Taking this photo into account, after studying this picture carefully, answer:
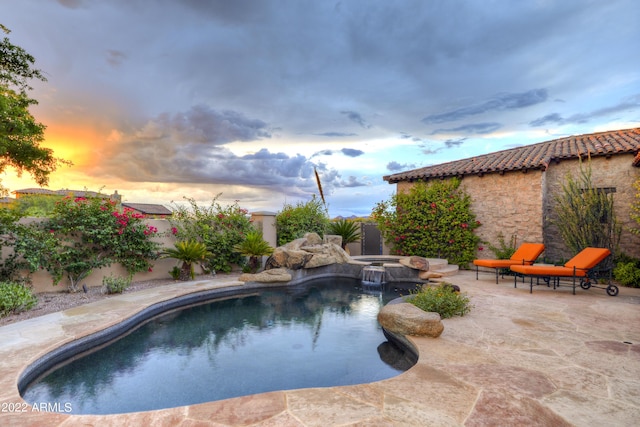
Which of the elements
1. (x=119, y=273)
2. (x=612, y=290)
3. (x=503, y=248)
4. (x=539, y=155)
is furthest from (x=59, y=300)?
(x=539, y=155)

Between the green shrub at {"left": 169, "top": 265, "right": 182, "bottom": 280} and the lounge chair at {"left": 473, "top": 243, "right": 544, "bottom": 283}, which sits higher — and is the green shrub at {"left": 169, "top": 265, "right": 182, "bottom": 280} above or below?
below

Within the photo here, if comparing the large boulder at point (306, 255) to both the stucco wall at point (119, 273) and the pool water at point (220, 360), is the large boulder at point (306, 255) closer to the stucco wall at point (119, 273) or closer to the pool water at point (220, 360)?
the pool water at point (220, 360)

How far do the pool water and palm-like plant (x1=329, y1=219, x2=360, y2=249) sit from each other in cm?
752

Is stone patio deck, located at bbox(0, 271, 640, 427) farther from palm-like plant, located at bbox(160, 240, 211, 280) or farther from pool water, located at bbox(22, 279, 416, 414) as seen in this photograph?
palm-like plant, located at bbox(160, 240, 211, 280)

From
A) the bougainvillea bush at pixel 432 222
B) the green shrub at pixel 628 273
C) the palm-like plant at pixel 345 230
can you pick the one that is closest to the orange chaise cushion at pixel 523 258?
the green shrub at pixel 628 273

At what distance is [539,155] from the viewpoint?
38.5 ft

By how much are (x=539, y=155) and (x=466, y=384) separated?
1139 centimetres

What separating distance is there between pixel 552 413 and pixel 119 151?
39.7 feet

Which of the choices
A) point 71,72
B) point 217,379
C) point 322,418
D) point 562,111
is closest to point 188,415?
point 322,418

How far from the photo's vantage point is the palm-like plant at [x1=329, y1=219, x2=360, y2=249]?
14812 mm

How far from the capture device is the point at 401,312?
16.1ft

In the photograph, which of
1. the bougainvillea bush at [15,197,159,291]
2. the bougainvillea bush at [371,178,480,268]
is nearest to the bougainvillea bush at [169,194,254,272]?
the bougainvillea bush at [15,197,159,291]

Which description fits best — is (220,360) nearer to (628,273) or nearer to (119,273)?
(119,273)

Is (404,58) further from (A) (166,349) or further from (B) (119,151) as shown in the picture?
(A) (166,349)
